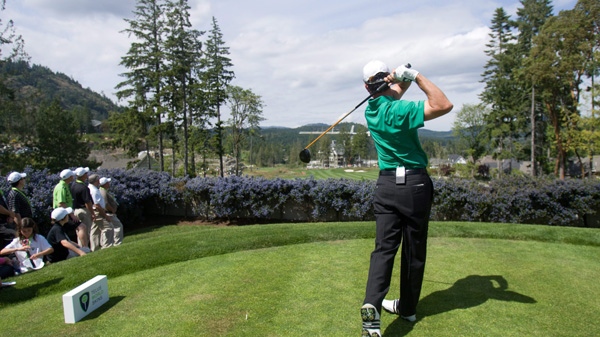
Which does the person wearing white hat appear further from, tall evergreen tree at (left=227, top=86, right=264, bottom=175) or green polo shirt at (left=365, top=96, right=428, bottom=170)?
tall evergreen tree at (left=227, top=86, right=264, bottom=175)

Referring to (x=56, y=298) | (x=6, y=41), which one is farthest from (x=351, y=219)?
(x=6, y=41)

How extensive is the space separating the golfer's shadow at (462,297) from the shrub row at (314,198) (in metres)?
6.86

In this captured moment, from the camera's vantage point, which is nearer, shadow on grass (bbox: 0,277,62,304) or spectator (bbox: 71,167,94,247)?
shadow on grass (bbox: 0,277,62,304)

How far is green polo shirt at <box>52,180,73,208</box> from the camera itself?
8547 millimetres

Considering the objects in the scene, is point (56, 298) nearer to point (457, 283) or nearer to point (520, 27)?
point (457, 283)

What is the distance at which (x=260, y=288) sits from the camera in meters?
4.15

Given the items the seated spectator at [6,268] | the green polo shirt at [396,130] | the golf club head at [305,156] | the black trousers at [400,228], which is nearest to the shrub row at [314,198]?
the seated spectator at [6,268]

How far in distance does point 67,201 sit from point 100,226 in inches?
35.0

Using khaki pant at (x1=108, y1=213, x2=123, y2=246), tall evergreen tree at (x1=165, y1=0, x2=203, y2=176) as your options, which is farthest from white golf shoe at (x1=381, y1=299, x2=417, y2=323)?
tall evergreen tree at (x1=165, y1=0, x2=203, y2=176)

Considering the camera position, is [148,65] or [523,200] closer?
[523,200]

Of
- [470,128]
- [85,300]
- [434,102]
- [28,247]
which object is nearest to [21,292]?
[85,300]

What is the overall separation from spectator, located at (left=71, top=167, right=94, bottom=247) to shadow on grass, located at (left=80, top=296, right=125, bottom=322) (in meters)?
5.27

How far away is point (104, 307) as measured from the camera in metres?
3.96

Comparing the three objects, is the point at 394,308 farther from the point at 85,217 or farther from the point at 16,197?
the point at 16,197
